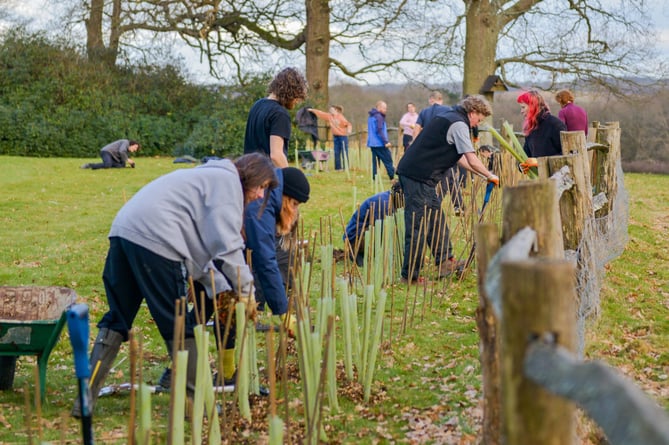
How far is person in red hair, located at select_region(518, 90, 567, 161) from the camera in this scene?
695 centimetres

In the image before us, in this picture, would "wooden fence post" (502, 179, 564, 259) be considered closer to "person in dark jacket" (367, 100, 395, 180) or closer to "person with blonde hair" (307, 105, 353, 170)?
"person in dark jacket" (367, 100, 395, 180)

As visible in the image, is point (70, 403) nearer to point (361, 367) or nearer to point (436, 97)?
point (361, 367)

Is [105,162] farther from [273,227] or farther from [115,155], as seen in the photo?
[273,227]

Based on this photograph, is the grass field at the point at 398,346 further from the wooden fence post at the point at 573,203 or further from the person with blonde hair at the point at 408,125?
the person with blonde hair at the point at 408,125

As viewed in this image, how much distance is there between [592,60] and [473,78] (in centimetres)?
297

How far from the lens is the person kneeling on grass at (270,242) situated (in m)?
3.89

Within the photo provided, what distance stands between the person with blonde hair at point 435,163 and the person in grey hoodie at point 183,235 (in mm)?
2799

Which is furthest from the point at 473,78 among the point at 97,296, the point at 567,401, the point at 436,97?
the point at 567,401

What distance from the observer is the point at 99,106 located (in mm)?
21234

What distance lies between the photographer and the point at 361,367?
159 inches

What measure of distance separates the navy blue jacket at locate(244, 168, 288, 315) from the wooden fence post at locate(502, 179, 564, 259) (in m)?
1.85

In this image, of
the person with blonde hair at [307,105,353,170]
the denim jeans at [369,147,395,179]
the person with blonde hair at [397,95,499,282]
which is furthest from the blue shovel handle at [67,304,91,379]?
the person with blonde hair at [307,105,353,170]

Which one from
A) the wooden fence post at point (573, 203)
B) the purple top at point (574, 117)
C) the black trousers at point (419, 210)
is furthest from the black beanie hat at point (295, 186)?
the purple top at point (574, 117)

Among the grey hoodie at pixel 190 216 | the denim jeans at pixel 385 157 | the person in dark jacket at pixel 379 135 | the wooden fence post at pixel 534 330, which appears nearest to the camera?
the wooden fence post at pixel 534 330
